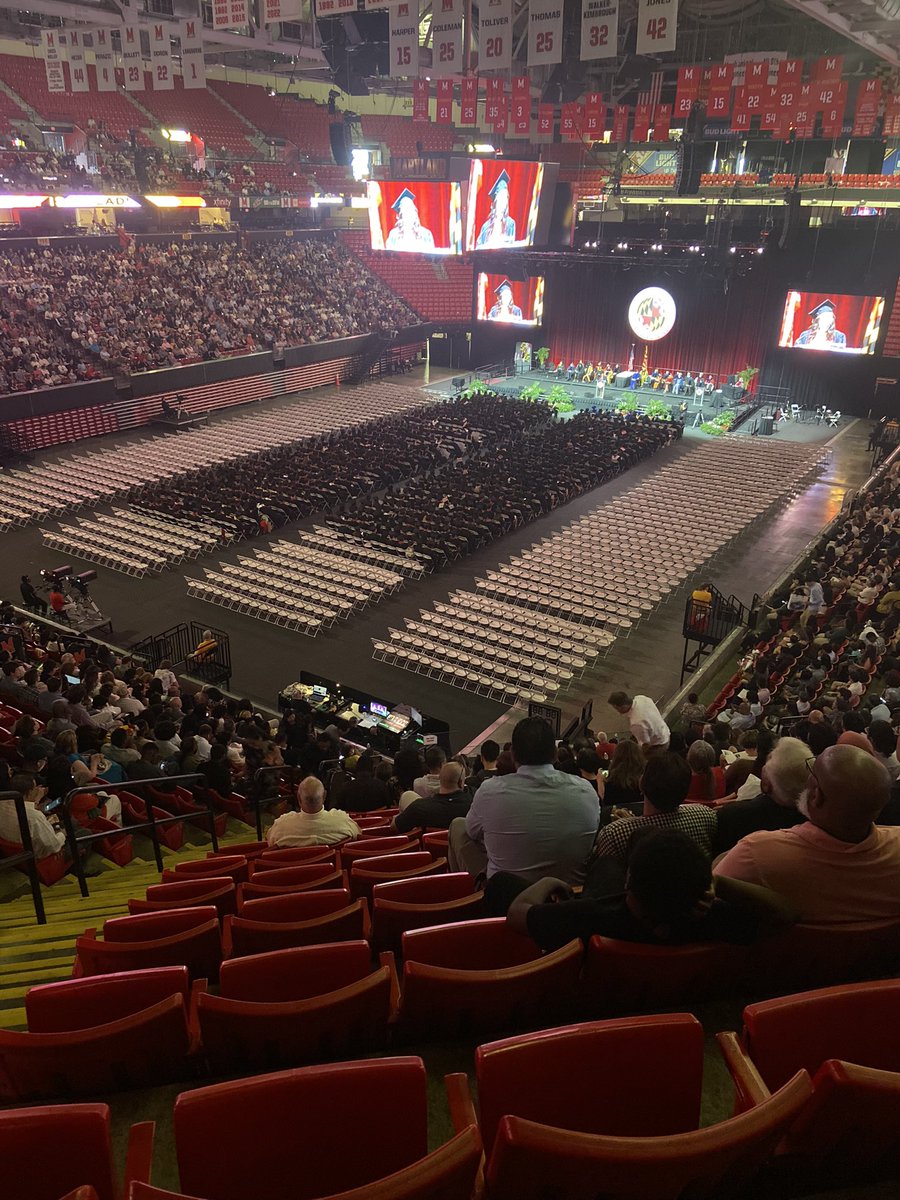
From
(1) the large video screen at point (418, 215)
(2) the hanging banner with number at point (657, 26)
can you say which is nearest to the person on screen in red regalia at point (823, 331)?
(1) the large video screen at point (418, 215)

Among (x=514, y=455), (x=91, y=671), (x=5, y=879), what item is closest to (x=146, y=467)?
(x=514, y=455)

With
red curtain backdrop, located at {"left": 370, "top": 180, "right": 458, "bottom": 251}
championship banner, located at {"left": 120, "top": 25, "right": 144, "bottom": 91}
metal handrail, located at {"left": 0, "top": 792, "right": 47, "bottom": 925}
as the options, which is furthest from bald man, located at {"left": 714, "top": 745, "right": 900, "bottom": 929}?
red curtain backdrop, located at {"left": 370, "top": 180, "right": 458, "bottom": 251}

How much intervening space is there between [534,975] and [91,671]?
11183mm

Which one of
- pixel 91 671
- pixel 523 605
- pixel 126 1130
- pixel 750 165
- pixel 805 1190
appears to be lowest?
pixel 523 605

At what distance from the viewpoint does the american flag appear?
3149 centimetres

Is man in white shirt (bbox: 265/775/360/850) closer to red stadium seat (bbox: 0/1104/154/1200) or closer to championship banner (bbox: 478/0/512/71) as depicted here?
red stadium seat (bbox: 0/1104/154/1200)

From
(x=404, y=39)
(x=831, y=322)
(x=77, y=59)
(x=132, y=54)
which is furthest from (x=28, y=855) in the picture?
(x=831, y=322)

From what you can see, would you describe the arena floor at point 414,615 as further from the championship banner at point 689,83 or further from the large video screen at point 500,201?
the large video screen at point 500,201

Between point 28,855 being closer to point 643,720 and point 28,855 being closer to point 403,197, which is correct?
point 643,720

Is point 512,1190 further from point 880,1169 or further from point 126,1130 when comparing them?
point 126,1130

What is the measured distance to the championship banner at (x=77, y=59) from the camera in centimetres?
2284

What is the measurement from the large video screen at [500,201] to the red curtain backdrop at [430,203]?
4.03ft

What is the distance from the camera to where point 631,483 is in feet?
99.1

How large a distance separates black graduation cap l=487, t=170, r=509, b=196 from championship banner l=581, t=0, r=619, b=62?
897 inches
